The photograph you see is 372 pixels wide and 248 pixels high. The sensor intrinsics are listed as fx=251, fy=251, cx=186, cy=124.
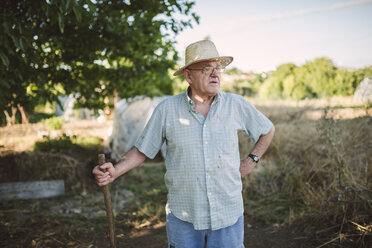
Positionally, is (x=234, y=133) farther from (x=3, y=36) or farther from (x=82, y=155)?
(x=82, y=155)

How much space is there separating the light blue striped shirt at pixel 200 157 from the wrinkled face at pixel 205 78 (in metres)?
0.09

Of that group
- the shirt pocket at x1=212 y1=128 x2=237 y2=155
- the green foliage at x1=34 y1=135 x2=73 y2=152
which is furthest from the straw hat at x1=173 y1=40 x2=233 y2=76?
the green foliage at x1=34 y1=135 x2=73 y2=152

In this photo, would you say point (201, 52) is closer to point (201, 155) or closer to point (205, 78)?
point (205, 78)

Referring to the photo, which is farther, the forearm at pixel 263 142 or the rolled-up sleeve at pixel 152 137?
the forearm at pixel 263 142

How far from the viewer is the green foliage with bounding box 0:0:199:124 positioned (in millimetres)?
2842

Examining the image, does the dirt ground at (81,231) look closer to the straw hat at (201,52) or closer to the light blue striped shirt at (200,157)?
the light blue striped shirt at (200,157)

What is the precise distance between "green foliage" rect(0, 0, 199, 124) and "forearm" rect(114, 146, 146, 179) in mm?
1434

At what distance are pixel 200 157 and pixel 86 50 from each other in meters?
2.80

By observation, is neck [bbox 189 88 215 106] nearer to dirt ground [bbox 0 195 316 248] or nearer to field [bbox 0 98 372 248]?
field [bbox 0 98 372 248]

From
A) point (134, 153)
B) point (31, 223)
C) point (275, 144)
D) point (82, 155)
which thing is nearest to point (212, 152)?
point (134, 153)

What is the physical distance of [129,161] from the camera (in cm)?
203

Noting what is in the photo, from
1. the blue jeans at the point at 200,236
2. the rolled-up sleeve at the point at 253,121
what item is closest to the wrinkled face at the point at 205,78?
the rolled-up sleeve at the point at 253,121

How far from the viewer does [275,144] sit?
5.91m

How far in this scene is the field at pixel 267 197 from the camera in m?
3.27
